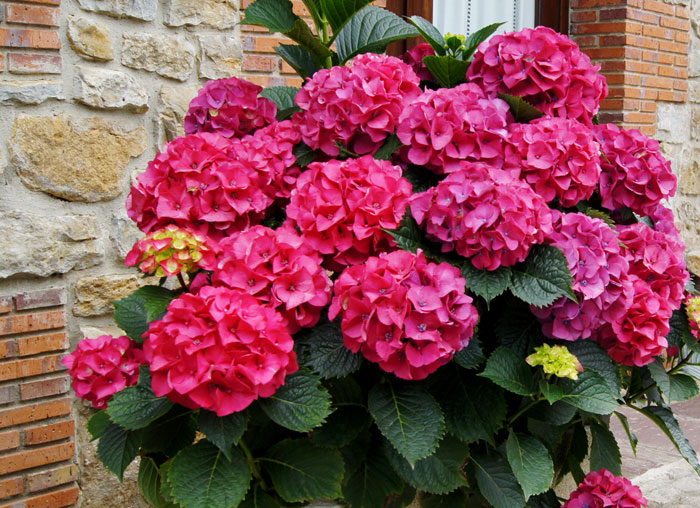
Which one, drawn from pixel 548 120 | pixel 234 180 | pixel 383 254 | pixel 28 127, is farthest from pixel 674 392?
pixel 28 127

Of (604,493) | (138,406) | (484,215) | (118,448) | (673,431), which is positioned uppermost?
(484,215)

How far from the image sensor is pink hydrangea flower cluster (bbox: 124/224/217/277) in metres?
1.24

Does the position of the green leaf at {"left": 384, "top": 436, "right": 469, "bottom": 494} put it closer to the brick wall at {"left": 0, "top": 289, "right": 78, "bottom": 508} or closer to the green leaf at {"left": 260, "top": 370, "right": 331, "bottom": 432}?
the green leaf at {"left": 260, "top": 370, "right": 331, "bottom": 432}

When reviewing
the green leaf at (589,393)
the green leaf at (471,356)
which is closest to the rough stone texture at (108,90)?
the green leaf at (471,356)

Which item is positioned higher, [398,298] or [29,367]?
[398,298]

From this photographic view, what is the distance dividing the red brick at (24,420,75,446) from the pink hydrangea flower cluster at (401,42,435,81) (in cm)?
151

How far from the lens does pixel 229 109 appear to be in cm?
163

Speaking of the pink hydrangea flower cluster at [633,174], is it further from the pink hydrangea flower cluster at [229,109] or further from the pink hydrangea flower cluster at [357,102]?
the pink hydrangea flower cluster at [229,109]

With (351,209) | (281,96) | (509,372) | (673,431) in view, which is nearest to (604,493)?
(673,431)

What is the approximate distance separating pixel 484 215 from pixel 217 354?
1.50 feet

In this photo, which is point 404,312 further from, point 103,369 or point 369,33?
point 369,33

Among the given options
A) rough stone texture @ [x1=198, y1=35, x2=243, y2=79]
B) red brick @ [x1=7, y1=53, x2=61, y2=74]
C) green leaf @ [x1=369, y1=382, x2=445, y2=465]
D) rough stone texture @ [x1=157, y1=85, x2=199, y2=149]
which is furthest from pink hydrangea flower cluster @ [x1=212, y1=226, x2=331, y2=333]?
rough stone texture @ [x1=198, y1=35, x2=243, y2=79]

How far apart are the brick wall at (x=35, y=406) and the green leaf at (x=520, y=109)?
153 cm

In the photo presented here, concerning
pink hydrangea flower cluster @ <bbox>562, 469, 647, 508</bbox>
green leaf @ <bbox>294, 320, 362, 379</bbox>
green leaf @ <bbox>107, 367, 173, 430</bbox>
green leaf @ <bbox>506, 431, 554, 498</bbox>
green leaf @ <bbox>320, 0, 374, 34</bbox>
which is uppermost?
green leaf @ <bbox>320, 0, 374, 34</bbox>
